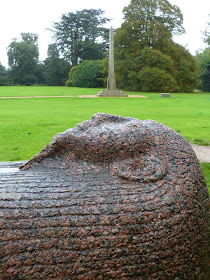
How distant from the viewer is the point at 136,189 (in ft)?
6.42

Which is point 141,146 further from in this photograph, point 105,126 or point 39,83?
point 39,83

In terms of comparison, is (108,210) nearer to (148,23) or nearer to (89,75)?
(148,23)

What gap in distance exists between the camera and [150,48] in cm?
2808

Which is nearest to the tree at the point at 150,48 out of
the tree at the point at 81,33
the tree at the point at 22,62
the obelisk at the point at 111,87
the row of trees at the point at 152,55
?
the row of trees at the point at 152,55

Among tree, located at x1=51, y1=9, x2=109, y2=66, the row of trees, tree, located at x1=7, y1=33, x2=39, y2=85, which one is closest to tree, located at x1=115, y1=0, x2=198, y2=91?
the row of trees

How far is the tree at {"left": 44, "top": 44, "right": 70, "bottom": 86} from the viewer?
44.6 m

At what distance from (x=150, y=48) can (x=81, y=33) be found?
63.7 ft

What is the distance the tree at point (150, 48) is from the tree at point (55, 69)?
16.7 m

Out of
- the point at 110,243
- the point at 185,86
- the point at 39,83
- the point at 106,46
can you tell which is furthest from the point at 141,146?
the point at 39,83

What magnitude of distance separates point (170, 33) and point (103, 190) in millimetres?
29411

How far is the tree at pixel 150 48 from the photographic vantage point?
27.3m

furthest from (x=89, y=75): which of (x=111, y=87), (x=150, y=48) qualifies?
(x=111, y=87)

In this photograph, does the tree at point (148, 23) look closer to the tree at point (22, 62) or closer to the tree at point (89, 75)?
the tree at point (89, 75)

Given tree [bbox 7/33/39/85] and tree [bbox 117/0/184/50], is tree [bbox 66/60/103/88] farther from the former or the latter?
tree [bbox 7/33/39/85]
